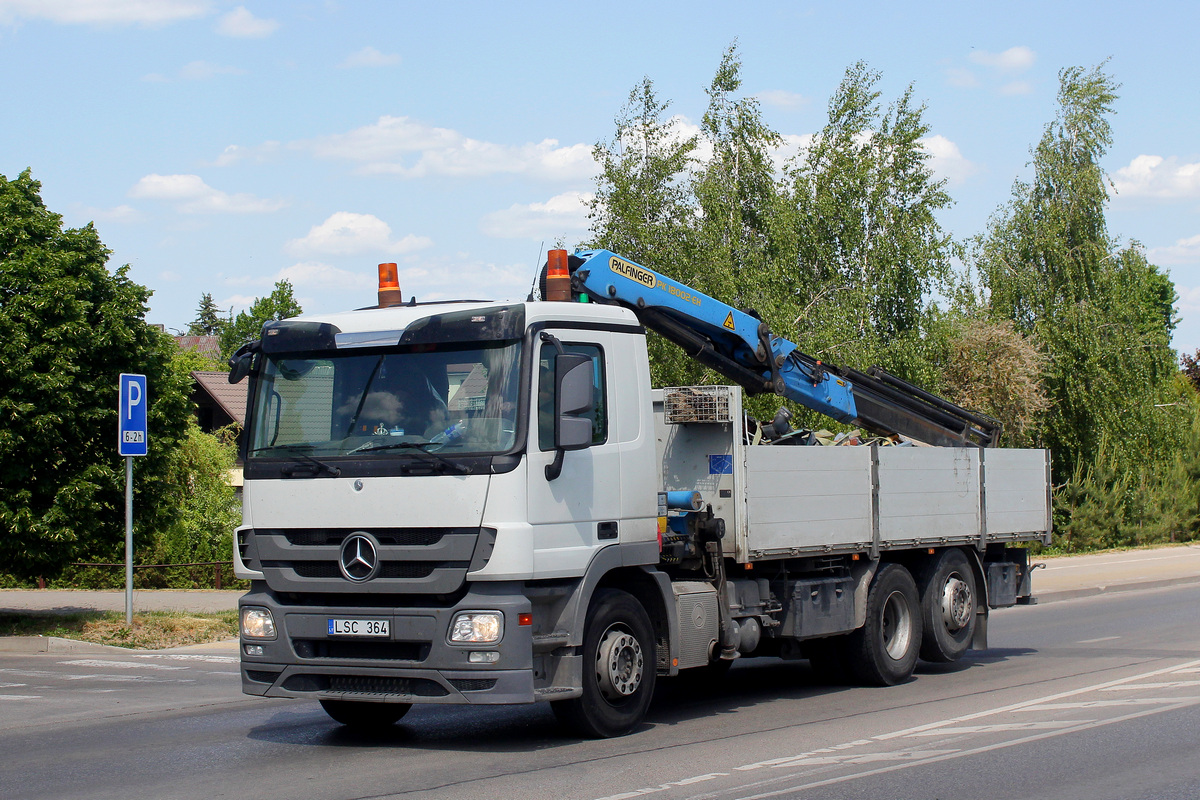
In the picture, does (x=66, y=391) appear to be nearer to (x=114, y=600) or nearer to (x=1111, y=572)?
(x=114, y=600)

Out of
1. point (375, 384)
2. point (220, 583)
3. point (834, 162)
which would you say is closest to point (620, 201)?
point (834, 162)

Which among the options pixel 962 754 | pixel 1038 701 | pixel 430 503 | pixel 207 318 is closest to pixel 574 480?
pixel 430 503

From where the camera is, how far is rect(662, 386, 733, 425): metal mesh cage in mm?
9539

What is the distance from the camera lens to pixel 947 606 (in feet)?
39.4

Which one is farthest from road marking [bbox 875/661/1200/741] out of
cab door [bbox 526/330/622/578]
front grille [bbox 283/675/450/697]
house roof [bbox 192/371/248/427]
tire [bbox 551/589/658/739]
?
house roof [bbox 192/371/248/427]

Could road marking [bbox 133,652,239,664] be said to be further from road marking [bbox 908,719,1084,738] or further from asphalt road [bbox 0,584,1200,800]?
road marking [bbox 908,719,1084,738]

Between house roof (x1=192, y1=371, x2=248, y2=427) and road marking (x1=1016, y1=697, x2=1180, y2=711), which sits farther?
house roof (x1=192, y1=371, x2=248, y2=427)

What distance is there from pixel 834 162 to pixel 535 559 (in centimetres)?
2834

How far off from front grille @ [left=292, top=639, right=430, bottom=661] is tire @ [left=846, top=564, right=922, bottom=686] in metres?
4.62

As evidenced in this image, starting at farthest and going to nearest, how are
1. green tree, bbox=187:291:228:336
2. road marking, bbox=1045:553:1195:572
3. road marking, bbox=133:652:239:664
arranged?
green tree, bbox=187:291:228:336
road marking, bbox=1045:553:1195:572
road marking, bbox=133:652:239:664

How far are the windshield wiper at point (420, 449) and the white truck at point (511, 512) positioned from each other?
0.05 ft

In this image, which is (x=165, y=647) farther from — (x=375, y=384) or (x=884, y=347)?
(x=884, y=347)

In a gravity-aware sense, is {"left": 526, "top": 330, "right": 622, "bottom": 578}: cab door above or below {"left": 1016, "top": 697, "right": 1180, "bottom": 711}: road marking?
above

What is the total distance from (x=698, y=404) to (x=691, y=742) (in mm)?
2656
